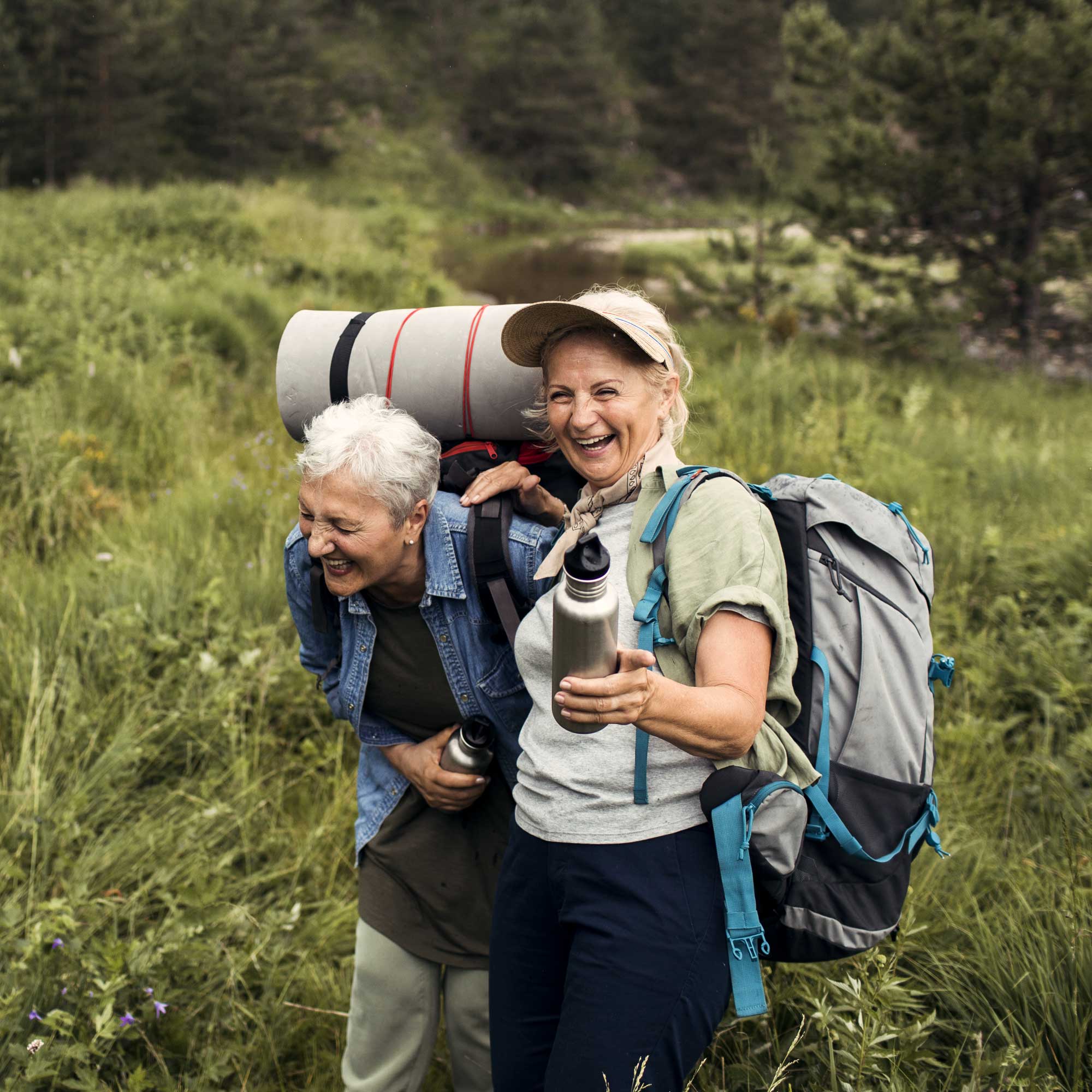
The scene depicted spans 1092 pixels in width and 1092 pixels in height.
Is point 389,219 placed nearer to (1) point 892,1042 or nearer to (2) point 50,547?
(2) point 50,547

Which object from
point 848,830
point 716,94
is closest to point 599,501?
point 848,830

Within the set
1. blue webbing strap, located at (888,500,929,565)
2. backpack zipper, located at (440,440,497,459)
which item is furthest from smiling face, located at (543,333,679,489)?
blue webbing strap, located at (888,500,929,565)

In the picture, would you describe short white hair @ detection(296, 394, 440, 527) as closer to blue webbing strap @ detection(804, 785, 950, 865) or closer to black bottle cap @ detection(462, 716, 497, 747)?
black bottle cap @ detection(462, 716, 497, 747)

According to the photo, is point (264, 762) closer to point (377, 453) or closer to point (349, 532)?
point (349, 532)

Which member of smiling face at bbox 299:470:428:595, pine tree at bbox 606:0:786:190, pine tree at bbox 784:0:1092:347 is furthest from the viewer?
pine tree at bbox 606:0:786:190

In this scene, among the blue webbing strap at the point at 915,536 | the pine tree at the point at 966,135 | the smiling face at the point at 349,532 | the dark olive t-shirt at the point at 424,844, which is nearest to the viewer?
the blue webbing strap at the point at 915,536

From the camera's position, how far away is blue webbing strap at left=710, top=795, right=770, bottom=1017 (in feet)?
5.11

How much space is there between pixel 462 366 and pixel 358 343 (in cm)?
26

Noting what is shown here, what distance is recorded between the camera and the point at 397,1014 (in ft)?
7.55

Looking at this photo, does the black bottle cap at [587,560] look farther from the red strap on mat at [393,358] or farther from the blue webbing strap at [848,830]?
the red strap on mat at [393,358]

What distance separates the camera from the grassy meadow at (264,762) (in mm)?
2199

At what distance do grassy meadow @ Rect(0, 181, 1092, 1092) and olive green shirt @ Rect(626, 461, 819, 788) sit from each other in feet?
1.67

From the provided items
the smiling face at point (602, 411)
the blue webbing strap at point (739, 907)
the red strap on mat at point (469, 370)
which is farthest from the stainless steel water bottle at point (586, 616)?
the red strap on mat at point (469, 370)

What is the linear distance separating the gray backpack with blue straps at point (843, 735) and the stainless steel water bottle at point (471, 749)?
619 millimetres
